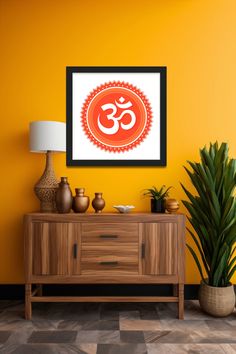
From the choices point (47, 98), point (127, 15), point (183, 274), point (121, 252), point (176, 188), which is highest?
point (127, 15)

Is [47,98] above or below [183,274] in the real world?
above

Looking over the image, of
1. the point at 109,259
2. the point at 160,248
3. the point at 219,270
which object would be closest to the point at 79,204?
the point at 109,259

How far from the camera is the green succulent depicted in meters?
2.29

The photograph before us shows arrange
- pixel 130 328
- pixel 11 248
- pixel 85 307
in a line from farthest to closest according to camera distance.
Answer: pixel 11 248 → pixel 85 307 → pixel 130 328

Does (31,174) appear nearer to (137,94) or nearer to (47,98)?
(47,98)

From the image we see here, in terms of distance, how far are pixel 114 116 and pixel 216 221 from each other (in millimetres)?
1328

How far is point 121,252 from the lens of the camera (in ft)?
7.39

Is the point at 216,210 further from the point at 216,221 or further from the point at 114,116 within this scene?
the point at 114,116

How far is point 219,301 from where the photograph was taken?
89.7 inches

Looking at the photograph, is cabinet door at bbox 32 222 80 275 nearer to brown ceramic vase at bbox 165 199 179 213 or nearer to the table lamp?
the table lamp

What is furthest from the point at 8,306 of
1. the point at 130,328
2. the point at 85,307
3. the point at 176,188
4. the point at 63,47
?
the point at 63,47

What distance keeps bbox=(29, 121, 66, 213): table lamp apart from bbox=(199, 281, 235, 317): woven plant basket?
4.83 feet

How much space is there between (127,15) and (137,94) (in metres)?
0.77

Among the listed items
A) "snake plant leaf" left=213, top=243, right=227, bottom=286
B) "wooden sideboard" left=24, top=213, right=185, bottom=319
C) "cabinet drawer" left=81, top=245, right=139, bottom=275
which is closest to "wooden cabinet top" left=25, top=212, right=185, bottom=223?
"wooden sideboard" left=24, top=213, right=185, bottom=319
